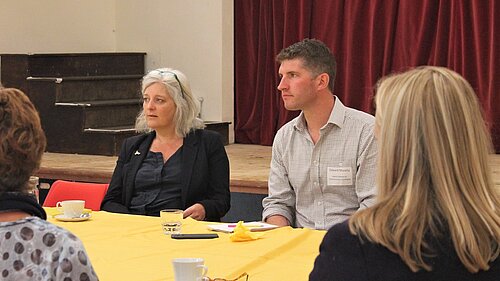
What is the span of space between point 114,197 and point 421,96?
2.84 meters

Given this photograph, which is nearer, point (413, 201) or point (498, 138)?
point (413, 201)

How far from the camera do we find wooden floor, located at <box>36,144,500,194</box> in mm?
5859

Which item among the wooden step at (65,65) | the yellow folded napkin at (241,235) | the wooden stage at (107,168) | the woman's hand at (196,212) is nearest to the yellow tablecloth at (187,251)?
the yellow folded napkin at (241,235)

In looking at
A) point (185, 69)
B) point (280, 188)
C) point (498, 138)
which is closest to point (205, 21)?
point (185, 69)

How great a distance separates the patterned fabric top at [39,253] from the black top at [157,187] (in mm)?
2570

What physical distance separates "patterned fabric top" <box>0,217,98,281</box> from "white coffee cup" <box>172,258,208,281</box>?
672 mm

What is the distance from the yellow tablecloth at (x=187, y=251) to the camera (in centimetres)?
274

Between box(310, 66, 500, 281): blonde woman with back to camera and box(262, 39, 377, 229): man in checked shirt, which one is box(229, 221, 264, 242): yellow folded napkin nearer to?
box(262, 39, 377, 229): man in checked shirt

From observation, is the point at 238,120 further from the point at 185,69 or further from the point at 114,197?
the point at 114,197

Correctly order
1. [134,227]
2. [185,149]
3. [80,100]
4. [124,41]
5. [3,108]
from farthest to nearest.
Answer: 1. [124,41]
2. [80,100]
3. [185,149]
4. [134,227]
5. [3,108]

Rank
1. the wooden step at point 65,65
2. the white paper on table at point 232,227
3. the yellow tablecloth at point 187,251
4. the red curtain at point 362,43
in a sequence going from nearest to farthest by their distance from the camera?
the yellow tablecloth at point 187,251, the white paper on table at point 232,227, the red curtain at point 362,43, the wooden step at point 65,65

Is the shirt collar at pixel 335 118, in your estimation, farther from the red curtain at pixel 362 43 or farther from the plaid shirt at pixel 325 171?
the red curtain at pixel 362 43

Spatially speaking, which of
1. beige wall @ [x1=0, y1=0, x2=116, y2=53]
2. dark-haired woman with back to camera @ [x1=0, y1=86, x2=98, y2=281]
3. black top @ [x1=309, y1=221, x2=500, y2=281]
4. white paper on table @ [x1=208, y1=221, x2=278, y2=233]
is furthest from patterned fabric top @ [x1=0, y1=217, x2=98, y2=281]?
beige wall @ [x1=0, y1=0, x2=116, y2=53]

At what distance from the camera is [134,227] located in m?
3.50
